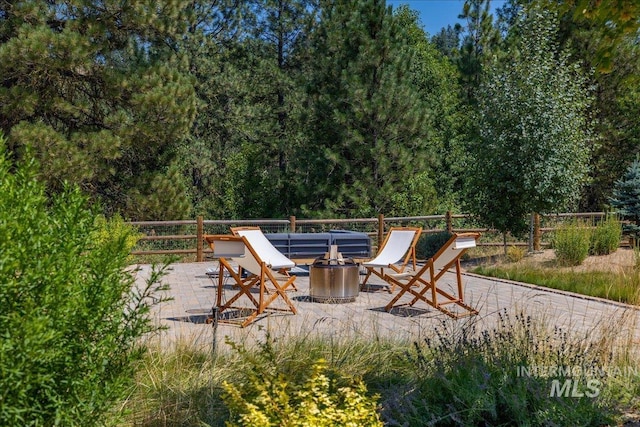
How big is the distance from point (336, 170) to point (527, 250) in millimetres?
5696

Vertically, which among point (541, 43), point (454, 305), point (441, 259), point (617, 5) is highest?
point (541, 43)

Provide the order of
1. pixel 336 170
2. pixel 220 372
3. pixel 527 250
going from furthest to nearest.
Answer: pixel 336 170, pixel 527 250, pixel 220 372

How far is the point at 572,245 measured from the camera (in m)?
10.5

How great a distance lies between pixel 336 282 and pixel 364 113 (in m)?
9.67

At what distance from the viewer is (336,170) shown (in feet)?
56.9

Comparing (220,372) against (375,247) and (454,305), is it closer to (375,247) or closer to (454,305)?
(454,305)

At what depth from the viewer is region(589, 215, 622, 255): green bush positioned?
11.8 m

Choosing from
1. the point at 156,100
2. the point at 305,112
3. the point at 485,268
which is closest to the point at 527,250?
the point at 485,268

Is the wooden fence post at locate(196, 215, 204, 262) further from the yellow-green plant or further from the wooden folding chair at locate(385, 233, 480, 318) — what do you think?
the yellow-green plant

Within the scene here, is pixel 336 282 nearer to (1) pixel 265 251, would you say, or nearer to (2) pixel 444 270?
(1) pixel 265 251

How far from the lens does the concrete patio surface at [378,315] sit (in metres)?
4.78

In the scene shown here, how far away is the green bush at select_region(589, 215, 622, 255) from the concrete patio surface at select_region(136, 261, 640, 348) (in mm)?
3317

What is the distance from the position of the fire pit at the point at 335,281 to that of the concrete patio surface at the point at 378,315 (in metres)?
0.12

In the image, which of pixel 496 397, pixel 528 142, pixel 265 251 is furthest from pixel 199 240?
pixel 496 397
